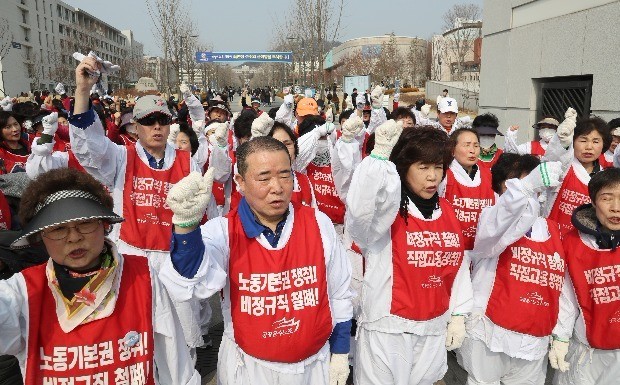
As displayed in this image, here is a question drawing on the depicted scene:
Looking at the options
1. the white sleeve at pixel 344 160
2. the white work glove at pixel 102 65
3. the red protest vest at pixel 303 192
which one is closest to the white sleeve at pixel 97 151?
the white work glove at pixel 102 65

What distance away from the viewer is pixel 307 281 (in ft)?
6.83

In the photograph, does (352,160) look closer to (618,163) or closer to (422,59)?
(618,163)

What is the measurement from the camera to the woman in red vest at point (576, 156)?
399cm

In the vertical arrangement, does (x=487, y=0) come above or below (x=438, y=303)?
above

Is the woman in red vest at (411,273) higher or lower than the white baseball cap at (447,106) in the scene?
lower

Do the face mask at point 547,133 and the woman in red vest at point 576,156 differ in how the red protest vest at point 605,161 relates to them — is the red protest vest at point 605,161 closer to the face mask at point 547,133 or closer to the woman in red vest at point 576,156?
the woman in red vest at point 576,156

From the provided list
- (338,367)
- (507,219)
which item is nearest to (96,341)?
(338,367)

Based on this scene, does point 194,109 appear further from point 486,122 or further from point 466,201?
point 466,201

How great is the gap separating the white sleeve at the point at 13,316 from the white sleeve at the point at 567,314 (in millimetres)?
2843

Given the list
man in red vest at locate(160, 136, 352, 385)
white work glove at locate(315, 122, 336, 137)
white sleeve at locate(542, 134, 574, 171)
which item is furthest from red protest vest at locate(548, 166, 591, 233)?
man in red vest at locate(160, 136, 352, 385)

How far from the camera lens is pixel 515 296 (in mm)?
2719

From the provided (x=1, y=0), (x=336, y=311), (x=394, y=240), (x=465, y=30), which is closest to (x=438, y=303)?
(x=394, y=240)

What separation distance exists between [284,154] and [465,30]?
39.6 meters

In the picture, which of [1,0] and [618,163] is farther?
[1,0]
